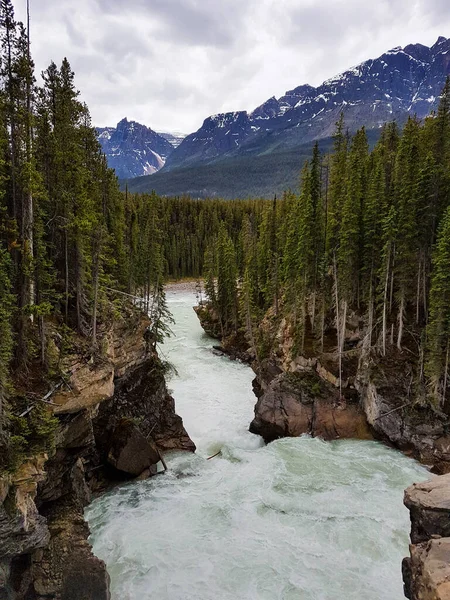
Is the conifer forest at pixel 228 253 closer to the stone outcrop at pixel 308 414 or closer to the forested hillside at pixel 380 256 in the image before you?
the forested hillside at pixel 380 256

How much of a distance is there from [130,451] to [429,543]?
1663 centimetres

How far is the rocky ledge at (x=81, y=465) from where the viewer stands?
40.5 ft

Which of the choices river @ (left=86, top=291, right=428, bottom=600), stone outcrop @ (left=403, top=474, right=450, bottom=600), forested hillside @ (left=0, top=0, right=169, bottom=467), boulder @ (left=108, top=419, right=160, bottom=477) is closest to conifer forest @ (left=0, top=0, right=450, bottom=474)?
forested hillside @ (left=0, top=0, right=169, bottom=467)

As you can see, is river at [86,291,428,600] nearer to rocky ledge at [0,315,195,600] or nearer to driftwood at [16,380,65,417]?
rocky ledge at [0,315,195,600]

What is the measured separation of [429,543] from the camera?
983 cm

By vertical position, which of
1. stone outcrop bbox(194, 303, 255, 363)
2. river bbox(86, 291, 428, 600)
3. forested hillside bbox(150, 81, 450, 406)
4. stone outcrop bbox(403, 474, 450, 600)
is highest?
forested hillside bbox(150, 81, 450, 406)

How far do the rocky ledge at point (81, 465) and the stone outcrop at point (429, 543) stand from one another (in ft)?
33.8

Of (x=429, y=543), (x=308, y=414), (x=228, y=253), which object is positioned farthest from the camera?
(x=228, y=253)

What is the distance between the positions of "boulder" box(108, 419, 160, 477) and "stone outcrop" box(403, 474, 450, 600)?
1518 cm

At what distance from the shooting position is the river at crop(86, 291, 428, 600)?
1473 centimetres

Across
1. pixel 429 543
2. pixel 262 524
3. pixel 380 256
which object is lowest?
pixel 262 524

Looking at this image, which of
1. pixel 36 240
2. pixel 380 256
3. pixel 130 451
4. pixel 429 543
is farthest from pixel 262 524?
pixel 380 256

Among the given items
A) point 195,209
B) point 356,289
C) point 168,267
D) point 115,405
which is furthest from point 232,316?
point 195,209

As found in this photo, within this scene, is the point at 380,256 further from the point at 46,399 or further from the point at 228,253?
the point at 228,253
